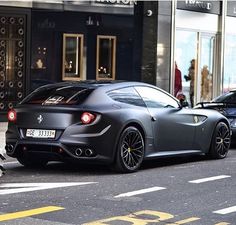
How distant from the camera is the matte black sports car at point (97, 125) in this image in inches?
343

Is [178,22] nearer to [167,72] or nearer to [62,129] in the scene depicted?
[167,72]

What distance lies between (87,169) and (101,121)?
1.12 meters

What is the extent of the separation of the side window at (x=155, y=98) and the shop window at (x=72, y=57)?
8.47 metres

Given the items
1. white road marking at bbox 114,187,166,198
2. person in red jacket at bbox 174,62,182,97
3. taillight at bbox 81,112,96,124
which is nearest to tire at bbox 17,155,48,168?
taillight at bbox 81,112,96,124

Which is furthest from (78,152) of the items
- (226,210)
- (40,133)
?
(226,210)

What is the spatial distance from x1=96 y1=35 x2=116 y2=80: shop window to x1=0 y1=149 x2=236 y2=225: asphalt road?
30.5ft

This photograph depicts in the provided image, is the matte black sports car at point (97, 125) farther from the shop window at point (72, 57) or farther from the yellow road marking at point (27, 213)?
the shop window at point (72, 57)

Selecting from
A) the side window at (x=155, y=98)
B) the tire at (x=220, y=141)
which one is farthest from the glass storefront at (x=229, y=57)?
the side window at (x=155, y=98)

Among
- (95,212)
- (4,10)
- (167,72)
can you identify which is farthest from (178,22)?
(95,212)

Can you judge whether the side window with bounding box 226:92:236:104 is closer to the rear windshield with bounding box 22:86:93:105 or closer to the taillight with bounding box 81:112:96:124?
the rear windshield with bounding box 22:86:93:105

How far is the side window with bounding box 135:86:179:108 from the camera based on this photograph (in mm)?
9755

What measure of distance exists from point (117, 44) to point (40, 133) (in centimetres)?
1094

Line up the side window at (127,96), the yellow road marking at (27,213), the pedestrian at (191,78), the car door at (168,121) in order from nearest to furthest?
1. the yellow road marking at (27,213)
2. the side window at (127,96)
3. the car door at (168,121)
4. the pedestrian at (191,78)

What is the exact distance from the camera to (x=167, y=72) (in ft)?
65.3
